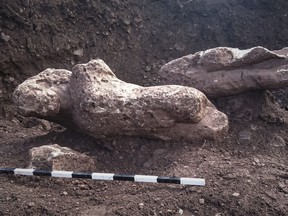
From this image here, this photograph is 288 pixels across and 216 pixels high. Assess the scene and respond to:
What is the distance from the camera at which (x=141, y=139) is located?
330 cm

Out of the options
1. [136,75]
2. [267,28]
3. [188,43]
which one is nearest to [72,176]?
[136,75]

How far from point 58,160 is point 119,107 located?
2.06ft

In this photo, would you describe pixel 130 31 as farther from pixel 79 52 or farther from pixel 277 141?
pixel 277 141

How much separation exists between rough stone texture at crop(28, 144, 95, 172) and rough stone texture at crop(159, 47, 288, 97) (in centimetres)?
121

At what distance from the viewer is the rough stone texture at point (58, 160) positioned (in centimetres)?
288

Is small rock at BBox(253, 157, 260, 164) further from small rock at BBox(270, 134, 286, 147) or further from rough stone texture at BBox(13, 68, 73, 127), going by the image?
rough stone texture at BBox(13, 68, 73, 127)

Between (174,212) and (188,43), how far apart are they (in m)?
3.62

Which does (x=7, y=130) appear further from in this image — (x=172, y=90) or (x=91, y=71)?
(x=172, y=90)

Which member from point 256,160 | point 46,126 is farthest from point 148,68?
point 256,160

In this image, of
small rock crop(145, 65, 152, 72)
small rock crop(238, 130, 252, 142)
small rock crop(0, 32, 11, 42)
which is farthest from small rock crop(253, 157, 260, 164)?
small rock crop(0, 32, 11, 42)

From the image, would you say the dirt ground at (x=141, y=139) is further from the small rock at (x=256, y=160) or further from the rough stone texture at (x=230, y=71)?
the rough stone texture at (x=230, y=71)

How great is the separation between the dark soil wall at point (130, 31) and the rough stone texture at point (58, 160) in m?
1.84

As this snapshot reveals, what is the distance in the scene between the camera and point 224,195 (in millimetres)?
2539

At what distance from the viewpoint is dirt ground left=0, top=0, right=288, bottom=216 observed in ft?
8.38
